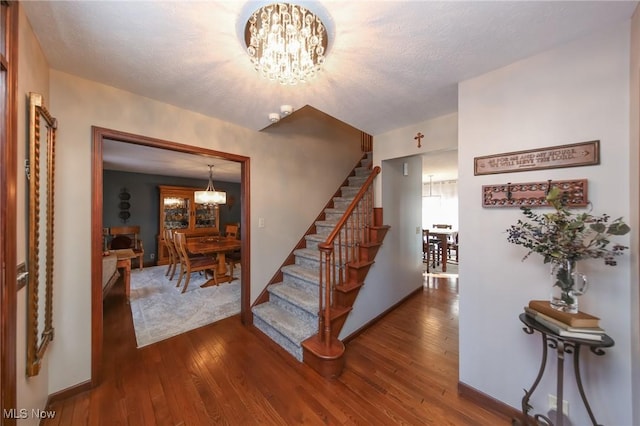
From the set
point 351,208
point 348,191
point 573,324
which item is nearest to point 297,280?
point 351,208

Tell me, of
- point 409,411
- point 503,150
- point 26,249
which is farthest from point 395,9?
point 409,411

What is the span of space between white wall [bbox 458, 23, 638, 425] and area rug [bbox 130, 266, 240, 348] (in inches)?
109

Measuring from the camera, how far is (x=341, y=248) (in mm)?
2654

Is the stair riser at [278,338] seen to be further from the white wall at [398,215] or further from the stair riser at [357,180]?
the stair riser at [357,180]

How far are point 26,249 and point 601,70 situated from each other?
3.31m

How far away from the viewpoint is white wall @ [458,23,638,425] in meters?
1.19

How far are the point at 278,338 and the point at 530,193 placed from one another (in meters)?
2.43

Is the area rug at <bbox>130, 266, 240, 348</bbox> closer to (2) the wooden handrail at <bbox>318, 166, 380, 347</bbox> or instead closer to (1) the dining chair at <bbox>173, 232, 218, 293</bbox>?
(1) the dining chair at <bbox>173, 232, 218, 293</bbox>

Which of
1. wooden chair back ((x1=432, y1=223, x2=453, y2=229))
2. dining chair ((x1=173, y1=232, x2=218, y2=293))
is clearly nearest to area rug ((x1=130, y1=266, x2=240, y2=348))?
dining chair ((x1=173, y1=232, x2=218, y2=293))

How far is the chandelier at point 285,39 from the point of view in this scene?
1.15 metres

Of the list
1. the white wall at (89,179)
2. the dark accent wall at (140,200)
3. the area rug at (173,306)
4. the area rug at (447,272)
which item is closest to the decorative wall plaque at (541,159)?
the white wall at (89,179)

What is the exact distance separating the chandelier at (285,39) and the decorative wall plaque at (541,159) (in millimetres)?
1341

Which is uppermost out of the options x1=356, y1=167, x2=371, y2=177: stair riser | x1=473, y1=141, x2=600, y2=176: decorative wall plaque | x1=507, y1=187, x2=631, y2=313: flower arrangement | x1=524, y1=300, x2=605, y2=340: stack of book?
x1=356, y1=167, x2=371, y2=177: stair riser

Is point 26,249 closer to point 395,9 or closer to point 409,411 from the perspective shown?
point 395,9
